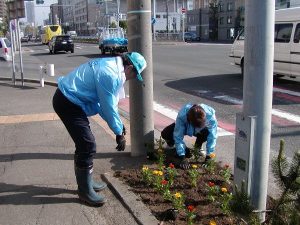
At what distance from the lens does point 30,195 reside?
4465 millimetres

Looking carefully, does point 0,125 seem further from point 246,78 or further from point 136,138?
point 246,78

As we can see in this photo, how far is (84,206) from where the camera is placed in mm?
4184

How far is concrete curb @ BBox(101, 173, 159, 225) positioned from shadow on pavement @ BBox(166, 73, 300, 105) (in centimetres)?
568

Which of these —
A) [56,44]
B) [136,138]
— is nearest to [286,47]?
[136,138]

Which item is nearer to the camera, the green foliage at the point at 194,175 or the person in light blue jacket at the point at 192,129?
the green foliage at the point at 194,175

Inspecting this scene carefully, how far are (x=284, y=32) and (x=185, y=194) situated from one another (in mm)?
9188

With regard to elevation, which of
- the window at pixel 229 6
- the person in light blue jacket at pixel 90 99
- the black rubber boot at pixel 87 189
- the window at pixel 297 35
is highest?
the window at pixel 229 6

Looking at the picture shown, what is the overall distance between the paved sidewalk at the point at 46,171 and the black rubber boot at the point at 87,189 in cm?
7

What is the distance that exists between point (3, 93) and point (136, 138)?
25.8 feet

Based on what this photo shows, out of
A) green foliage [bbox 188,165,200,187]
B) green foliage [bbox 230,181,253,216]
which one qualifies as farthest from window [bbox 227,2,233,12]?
green foliage [bbox 230,181,253,216]

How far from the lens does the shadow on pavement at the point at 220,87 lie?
10417 mm

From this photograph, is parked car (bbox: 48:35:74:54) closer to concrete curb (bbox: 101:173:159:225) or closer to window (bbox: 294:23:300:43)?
window (bbox: 294:23:300:43)

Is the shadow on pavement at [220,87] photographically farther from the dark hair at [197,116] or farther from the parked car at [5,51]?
the parked car at [5,51]

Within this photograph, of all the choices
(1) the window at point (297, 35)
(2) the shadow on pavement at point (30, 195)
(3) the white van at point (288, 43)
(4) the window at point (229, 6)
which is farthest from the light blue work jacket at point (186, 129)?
(4) the window at point (229, 6)
